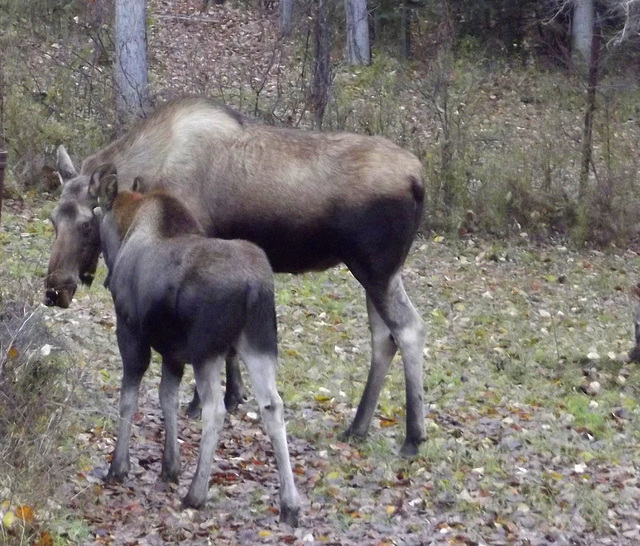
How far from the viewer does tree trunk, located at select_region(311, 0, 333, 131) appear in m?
15.1

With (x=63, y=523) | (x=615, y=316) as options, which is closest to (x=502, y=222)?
(x=615, y=316)

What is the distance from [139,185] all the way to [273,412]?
1.87 m

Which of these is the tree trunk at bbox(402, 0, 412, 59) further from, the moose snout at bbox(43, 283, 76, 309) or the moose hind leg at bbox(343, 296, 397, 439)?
the moose snout at bbox(43, 283, 76, 309)

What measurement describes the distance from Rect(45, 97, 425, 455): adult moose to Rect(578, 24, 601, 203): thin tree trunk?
8143 millimetres

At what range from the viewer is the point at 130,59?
15.7 m

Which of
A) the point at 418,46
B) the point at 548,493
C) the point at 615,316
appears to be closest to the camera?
the point at 548,493

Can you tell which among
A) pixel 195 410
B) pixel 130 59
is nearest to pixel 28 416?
pixel 195 410

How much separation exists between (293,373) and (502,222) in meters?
6.86

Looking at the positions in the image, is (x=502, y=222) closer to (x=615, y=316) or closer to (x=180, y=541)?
(x=615, y=316)

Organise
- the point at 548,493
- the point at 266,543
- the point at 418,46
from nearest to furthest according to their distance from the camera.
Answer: the point at 266,543 → the point at 548,493 → the point at 418,46

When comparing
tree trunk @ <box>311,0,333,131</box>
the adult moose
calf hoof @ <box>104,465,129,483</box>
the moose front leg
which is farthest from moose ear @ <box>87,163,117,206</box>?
tree trunk @ <box>311,0,333,131</box>

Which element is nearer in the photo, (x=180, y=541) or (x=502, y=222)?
(x=180, y=541)

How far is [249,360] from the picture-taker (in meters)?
5.46

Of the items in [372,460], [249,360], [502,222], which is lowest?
[502,222]
